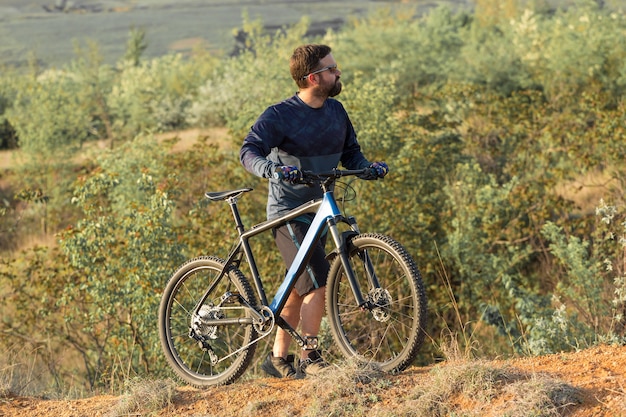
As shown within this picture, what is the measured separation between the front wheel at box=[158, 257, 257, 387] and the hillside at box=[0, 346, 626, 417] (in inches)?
6.8

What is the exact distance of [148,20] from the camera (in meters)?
70.5

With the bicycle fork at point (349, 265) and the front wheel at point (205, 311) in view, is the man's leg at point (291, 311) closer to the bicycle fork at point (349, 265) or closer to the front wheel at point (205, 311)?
the front wheel at point (205, 311)

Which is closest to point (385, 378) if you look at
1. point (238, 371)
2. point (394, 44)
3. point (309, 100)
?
point (238, 371)

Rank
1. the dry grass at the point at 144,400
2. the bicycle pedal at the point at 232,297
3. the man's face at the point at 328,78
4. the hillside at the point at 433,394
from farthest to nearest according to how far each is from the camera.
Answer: the bicycle pedal at the point at 232,297 → the man's face at the point at 328,78 → the dry grass at the point at 144,400 → the hillside at the point at 433,394

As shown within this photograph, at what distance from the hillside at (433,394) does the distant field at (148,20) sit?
166ft

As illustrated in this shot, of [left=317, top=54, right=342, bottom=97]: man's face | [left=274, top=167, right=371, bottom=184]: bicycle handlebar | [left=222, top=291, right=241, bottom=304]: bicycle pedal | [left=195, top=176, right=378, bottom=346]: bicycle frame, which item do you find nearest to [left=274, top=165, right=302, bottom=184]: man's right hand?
[left=274, top=167, right=371, bottom=184]: bicycle handlebar

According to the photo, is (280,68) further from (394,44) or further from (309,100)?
(309,100)

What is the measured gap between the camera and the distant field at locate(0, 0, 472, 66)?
195 feet

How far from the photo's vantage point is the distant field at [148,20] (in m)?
59.5

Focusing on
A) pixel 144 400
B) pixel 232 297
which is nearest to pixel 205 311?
pixel 232 297

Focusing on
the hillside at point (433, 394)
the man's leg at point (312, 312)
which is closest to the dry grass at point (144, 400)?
the hillside at point (433, 394)

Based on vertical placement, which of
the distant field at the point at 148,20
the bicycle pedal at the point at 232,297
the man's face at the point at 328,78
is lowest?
the bicycle pedal at the point at 232,297

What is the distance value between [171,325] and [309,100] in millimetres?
1742

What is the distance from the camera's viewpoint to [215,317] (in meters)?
5.56
